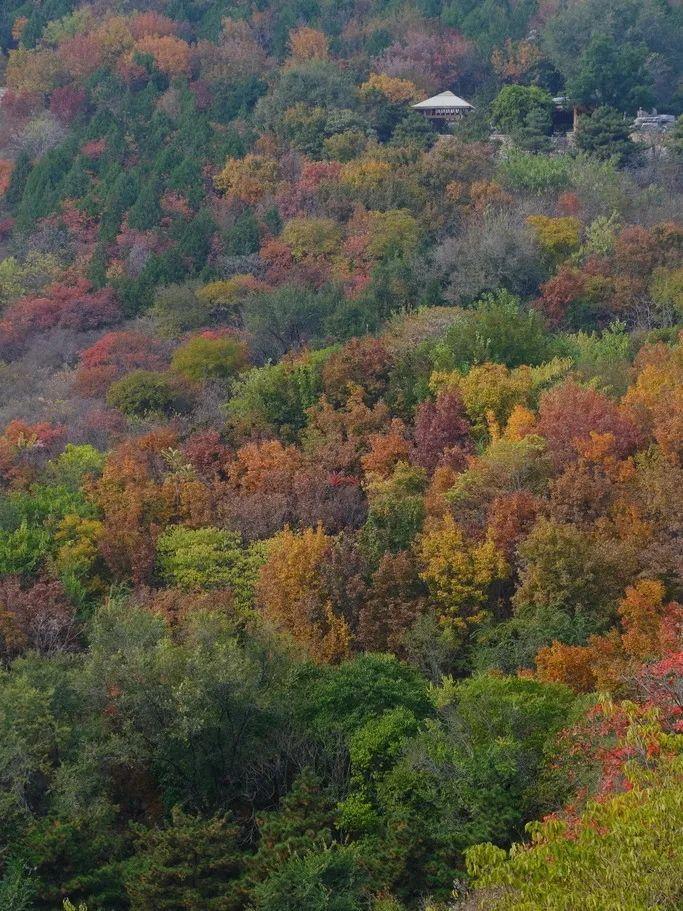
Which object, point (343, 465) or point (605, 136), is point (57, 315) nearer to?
point (343, 465)

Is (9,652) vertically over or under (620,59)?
under

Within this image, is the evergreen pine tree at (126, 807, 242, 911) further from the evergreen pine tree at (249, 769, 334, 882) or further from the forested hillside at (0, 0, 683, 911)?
the evergreen pine tree at (249, 769, 334, 882)

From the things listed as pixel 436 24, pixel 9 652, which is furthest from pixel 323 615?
pixel 436 24

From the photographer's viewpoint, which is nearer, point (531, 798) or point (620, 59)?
point (531, 798)

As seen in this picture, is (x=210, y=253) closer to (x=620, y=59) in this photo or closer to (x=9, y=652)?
(x=620, y=59)

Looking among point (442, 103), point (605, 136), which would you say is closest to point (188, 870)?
point (605, 136)

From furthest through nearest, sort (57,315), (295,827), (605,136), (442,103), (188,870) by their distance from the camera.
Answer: (442,103), (605,136), (57,315), (295,827), (188,870)

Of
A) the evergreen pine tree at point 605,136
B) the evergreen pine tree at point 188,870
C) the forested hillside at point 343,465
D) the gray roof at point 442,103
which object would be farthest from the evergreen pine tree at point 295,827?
→ the gray roof at point 442,103

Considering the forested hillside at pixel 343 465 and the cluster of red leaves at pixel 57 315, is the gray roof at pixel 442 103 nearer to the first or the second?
the forested hillside at pixel 343 465

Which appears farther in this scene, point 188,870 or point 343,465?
point 343,465
